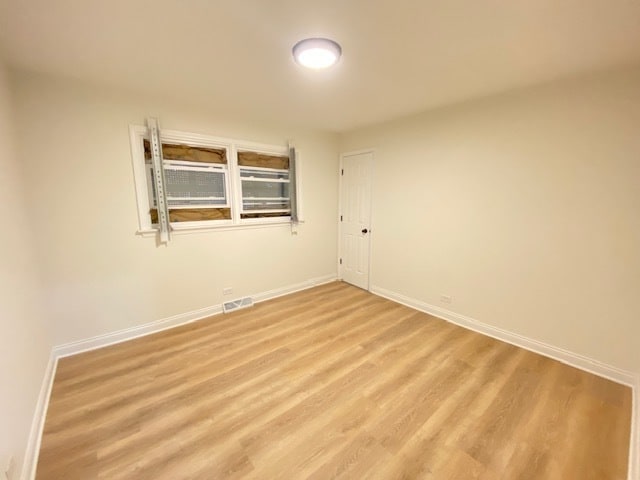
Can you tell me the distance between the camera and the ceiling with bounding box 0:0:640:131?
1387mm

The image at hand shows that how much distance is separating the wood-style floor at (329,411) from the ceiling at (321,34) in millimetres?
2421

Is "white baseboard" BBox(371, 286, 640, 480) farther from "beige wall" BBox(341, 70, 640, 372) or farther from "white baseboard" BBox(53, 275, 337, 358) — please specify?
"white baseboard" BBox(53, 275, 337, 358)

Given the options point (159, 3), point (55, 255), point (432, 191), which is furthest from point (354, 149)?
point (55, 255)

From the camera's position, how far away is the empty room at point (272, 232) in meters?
1.49

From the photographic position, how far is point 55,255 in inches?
91.4

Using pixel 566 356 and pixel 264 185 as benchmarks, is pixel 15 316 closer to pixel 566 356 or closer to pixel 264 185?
pixel 264 185

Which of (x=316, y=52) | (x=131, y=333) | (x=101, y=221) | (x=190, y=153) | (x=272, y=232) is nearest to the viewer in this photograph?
(x=316, y=52)

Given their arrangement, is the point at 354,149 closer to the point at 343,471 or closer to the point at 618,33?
the point at 618,33

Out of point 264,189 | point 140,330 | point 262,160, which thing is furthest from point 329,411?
point 262,160

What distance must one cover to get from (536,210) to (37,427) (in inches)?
160

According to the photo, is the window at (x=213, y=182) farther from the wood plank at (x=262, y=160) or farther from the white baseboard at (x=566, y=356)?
the white baseboard at (x=566, y=356)

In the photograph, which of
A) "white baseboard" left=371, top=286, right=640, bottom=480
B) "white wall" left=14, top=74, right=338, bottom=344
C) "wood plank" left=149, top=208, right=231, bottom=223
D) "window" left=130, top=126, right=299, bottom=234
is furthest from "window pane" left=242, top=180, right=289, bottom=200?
"white baseboard" left=371, top=286, right=640, bottom=480

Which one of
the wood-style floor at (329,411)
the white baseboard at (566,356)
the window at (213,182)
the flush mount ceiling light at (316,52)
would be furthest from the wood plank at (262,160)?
the white baseboard at (566,356)

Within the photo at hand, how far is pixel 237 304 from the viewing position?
11.3ft
